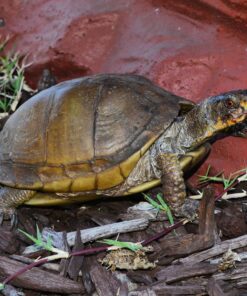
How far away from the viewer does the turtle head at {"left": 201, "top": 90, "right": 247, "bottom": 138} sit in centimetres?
240

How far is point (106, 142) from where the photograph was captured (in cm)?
260

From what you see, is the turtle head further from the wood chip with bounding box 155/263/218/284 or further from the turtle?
the wood chip with bounding box 155/263/218/284

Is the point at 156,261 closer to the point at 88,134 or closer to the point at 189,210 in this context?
the point at 189,210

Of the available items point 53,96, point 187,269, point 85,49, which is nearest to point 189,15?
point 85,49

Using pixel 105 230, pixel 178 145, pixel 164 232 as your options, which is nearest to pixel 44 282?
pixel 105 230

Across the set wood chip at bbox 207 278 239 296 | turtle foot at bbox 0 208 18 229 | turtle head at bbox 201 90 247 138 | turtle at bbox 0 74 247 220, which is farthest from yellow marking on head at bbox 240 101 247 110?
turtle foot at bbox 0 208 18 229

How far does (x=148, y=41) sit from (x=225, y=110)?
95 centimetres

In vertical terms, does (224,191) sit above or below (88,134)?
below

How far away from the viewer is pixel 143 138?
8.44 ft

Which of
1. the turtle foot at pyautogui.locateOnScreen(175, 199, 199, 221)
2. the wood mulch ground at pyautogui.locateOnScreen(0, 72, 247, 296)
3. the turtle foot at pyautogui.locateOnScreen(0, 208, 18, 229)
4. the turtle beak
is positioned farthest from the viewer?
the turtle foot at pyautogui.locateOnScreen(0, 208, 18, 229)

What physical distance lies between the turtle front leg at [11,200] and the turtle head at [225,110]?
1095 mm

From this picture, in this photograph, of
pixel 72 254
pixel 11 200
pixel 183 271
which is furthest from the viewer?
pixel 11 200

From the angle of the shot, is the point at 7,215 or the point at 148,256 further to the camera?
the point at 7,215

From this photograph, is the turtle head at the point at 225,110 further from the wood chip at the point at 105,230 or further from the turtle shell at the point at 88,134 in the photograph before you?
the wood chip at the point at 105,230
